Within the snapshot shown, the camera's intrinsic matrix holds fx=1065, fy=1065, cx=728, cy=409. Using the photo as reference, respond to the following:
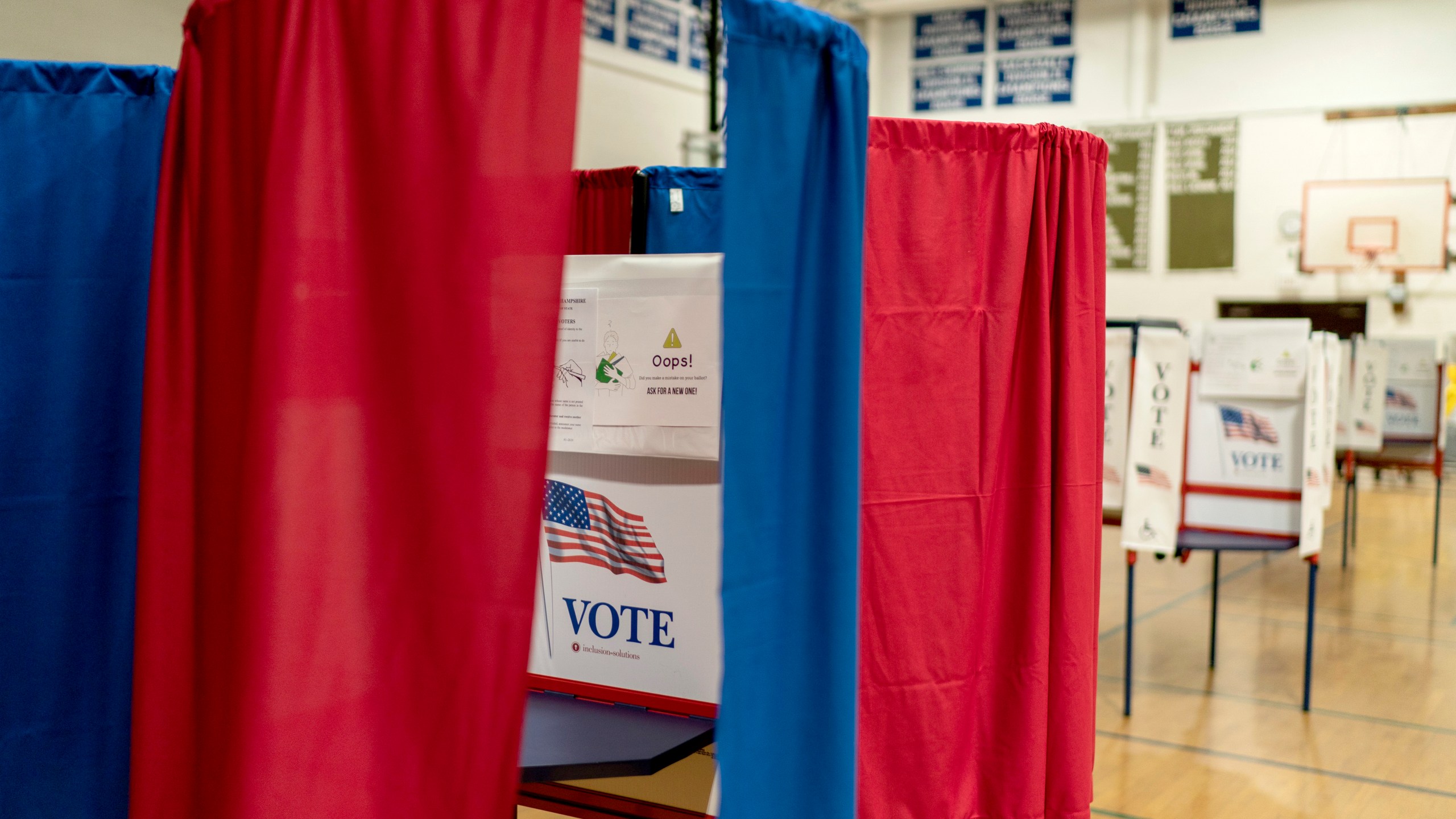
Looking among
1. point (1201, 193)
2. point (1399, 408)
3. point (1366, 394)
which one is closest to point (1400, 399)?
point (1399, 408)

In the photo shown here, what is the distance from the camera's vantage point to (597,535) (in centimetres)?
161

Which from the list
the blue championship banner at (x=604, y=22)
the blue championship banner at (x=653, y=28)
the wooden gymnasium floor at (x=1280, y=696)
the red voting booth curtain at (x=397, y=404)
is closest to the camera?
the red voting booth curtain at (x=397, y=404)

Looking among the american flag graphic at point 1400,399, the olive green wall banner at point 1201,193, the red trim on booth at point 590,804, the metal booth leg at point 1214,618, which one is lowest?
the metal booth leg at point 1214,618

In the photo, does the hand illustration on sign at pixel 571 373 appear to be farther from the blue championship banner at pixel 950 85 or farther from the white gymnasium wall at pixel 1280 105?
the blue championship banner at pixel 950 85

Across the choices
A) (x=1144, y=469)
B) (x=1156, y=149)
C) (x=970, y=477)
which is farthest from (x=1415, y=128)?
(x=970, y=477)

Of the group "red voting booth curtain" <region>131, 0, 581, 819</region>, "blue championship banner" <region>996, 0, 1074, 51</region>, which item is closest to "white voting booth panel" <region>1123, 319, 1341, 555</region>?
"red voting booth curtain" <region>131, 0, 581, 819</region>

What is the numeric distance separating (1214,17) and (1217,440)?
8.68 meters

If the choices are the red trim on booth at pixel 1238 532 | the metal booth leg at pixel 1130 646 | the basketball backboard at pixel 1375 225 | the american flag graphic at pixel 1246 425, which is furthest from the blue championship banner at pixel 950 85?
the metal booth leg at pixel 1130 646

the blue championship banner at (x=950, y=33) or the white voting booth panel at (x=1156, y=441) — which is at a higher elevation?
the blue championship banner at (x=950, y=33)

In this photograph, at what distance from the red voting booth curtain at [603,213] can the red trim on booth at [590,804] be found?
1035 millimetres

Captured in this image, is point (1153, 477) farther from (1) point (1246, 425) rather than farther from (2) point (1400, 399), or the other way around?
(2) point (1400, 399)

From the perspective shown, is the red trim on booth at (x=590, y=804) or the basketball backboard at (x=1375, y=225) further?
the basketball backboard at (x=1375, y=225)

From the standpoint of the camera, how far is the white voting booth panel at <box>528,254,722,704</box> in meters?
1.51

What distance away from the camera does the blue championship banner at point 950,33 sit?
11.9 metres
